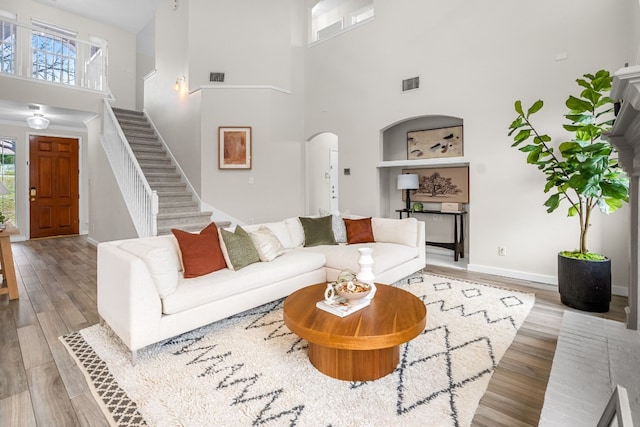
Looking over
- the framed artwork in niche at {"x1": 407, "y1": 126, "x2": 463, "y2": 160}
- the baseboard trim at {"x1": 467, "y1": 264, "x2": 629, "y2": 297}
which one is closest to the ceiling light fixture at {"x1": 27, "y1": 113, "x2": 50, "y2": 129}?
the framed artwork in niche at {"x1": 407, "y1": 126, "x2": 463, "y2": 160}

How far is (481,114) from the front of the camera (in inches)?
172

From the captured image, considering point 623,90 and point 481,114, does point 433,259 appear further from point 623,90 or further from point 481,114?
point 623,90

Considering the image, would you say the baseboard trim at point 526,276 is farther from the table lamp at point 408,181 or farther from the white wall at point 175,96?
the white wall at point 175,96

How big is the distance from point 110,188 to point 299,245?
4.03 meters

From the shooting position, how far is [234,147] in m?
6.05

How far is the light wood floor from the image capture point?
1.71m

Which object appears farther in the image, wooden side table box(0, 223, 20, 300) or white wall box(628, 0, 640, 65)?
wooden side table box(0, 223, 20, 300)

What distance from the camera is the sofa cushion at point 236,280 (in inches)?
92.7

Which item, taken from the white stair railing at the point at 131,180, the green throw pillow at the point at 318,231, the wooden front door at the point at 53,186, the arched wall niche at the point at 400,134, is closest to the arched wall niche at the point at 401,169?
the arched wall niche at the point at 400,134

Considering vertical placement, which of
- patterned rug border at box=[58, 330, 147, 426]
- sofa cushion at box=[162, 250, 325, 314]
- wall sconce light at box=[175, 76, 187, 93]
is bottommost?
patterned rug border at box=[58, 330, 147, 426]

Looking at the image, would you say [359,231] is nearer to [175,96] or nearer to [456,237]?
[456,237]

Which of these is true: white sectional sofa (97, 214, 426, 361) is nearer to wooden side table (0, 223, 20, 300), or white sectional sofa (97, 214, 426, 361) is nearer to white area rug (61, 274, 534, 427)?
white area rug (61, 274, 534, 427)

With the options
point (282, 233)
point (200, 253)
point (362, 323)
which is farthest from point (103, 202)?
point (362, 323)

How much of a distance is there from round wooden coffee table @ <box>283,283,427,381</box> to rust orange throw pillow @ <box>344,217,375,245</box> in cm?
195
